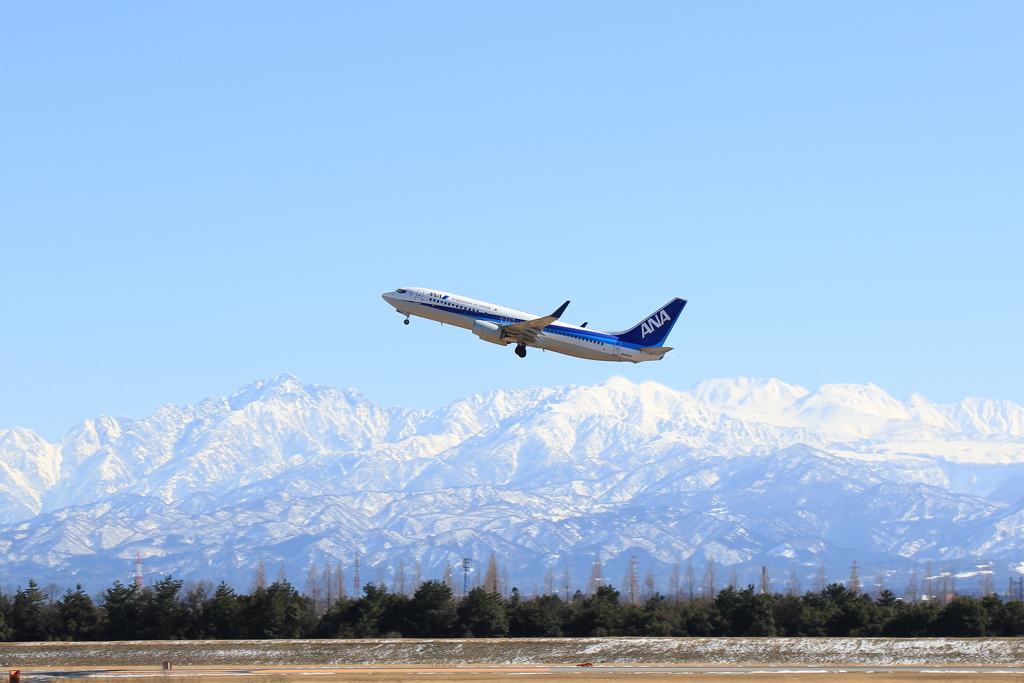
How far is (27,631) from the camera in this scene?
3462 inches

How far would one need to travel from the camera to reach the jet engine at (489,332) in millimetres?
99438

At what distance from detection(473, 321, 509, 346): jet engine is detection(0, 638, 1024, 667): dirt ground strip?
29.4 metres

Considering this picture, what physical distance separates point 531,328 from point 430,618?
79.8 ft

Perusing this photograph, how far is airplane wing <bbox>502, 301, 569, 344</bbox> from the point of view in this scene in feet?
319

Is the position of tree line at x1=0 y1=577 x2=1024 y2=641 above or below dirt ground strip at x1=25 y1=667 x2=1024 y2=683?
above

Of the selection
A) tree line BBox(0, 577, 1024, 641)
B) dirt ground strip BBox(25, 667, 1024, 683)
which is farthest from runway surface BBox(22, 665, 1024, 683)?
tree line BBox(0, 577, 1024, 641)

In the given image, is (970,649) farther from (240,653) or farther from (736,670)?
(240,653)

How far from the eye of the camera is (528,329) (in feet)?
324

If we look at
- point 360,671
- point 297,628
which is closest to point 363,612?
point 297,628

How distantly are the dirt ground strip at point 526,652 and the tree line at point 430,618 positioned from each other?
33.7ft

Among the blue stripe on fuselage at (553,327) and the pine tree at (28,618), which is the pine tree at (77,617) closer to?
the pine tree at (28,618)

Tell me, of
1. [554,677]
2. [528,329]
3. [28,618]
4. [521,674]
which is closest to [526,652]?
[521,674]

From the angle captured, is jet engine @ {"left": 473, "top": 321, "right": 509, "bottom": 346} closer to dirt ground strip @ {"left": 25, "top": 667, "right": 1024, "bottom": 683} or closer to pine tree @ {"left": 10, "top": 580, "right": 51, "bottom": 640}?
dirt ground strip @ {"left": 25, "top": 667, "right": 1024, "bottom": 683}

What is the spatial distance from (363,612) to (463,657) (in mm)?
17793
